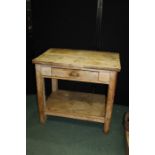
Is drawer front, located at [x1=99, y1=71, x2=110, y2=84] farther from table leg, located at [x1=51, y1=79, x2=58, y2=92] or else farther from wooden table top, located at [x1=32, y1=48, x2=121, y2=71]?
table leg, located at [x1=51, y1=79, x2=58, y2=92]

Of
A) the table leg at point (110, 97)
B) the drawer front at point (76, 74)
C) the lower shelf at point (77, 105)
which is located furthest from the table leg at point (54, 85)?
the table leg at point (110, 97)

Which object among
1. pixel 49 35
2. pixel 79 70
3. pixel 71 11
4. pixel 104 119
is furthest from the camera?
pixel 49 35

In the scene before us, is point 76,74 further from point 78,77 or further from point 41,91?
point 41,91

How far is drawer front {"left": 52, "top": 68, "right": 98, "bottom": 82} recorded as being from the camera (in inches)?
59.4

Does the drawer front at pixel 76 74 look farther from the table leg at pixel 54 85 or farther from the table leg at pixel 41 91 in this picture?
the table leg at pixel 54 85

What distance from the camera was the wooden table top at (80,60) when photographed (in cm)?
147

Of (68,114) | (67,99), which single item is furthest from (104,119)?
(67,99)

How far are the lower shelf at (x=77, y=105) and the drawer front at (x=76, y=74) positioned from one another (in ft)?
1.10

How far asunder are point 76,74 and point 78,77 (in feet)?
0.09
